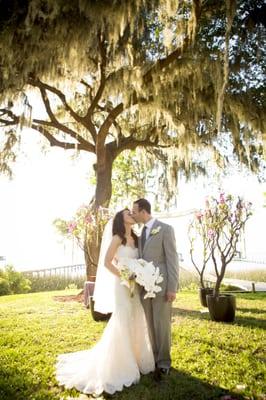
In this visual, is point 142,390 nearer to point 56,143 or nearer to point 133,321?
point 133,321

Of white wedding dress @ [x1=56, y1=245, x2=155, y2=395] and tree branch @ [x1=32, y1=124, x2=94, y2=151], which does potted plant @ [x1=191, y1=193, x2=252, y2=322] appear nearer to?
white wedding dress @ [x1=56, y1=245, x2=155, y2=395]

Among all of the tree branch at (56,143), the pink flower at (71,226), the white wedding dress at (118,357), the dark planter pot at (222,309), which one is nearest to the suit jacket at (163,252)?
the white wedding dress at (118,357)

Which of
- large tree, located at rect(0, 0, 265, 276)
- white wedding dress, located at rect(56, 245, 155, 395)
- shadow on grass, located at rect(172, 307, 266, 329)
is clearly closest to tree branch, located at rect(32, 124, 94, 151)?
large tree, located at rect(0, 0, 265, 276)

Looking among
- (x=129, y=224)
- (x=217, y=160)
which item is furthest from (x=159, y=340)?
(x=217, y=160)

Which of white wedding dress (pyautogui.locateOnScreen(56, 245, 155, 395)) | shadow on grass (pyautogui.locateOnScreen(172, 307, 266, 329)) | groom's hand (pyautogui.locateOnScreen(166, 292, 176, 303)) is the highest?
groom's hand (pyautogui.locateOnScreen(166, 292, 176, 303))

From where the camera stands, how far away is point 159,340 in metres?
3.38

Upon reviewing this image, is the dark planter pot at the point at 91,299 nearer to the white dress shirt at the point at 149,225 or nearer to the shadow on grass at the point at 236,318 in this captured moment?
the shadow on grass at the point at 236,318

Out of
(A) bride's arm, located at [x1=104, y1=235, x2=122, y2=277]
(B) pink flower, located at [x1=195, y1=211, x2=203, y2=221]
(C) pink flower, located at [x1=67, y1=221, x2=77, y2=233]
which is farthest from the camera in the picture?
(C) pink flower, located at [x1=67, y1=221, x2=77, y2=233]

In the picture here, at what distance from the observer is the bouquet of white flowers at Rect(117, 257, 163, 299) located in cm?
322

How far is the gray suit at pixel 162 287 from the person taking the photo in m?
3.37

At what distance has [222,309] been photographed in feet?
19.0

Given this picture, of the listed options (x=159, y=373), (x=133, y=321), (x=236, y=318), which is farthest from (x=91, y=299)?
(x=159, y=373)

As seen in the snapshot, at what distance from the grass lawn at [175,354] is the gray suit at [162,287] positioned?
0.84 ft

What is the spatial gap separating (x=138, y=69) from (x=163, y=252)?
17.1ft
